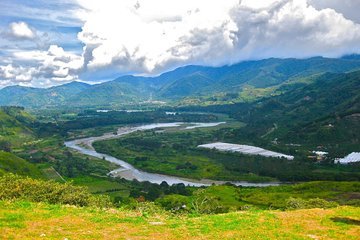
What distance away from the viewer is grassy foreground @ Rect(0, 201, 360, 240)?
28281mm

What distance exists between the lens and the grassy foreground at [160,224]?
92.8ft

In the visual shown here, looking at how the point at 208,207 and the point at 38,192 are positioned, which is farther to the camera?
the point at 208,207

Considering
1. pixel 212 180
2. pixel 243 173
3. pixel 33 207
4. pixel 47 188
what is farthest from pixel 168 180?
pixel 33 207

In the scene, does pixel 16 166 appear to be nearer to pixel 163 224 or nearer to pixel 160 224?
pixel 160 224

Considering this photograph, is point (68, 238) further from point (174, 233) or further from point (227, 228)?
point (227, 228)

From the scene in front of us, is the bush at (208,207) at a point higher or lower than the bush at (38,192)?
lower

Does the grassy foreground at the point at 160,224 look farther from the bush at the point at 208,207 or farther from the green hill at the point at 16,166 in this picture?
the green hill at the point at 16,166

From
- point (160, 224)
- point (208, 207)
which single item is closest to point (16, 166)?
point (208, 207)

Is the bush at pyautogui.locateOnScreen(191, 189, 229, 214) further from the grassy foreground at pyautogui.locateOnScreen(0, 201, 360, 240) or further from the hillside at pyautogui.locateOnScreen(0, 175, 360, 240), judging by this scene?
the grassy foreground at pyautogui.locateOnScreen(0, 201, 360, 240)

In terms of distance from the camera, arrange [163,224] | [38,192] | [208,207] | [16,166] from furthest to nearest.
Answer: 1. [16,166]
2. [208,207]
3. [38,192]
4. [163,224]

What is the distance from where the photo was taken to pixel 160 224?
31.7 meters

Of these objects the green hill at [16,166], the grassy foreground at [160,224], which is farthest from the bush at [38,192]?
the green hill at [16,166]

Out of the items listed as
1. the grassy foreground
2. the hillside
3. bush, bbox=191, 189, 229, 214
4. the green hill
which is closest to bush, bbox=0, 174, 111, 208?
the hillside

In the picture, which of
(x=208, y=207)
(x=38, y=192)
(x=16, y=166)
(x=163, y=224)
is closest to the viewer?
(x=163, y=224)
